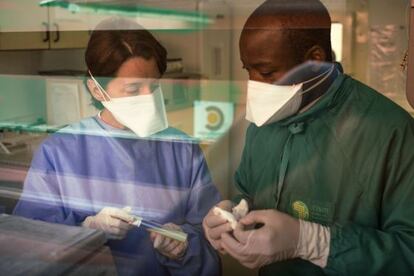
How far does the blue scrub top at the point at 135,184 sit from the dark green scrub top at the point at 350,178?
228 mm

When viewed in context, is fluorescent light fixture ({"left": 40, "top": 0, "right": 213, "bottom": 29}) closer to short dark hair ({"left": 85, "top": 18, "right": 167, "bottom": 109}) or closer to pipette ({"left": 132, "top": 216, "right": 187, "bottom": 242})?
short dark hair ({"left": 85, "top": 18, "right": 167, "bottom": 109})

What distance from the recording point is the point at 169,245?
4.34 feet

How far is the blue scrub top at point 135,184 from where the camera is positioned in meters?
1.32

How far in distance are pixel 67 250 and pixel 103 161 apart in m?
0.26

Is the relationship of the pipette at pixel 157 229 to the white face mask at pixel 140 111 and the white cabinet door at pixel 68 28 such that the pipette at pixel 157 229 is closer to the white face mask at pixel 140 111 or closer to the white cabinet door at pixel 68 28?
the white face mask at pixel 140 111

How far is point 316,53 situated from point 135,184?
0.60m

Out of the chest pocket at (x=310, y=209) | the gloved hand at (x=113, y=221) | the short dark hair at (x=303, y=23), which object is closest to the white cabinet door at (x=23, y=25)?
the gloved hand at (x=113, y=221)

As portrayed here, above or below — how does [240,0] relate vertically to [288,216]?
above

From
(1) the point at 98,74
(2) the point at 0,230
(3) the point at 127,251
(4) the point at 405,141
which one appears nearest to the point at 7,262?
(2) the point at 0,230

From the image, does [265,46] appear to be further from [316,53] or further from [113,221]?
[113,221]

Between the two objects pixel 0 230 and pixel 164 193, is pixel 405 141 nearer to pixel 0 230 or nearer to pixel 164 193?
pixel 164 193

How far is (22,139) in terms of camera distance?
1612mm

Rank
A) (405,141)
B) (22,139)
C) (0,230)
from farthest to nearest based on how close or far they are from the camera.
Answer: (22,139) → (0,230) → (405,141)

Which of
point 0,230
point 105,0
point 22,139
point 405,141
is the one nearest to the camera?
point 405,141
